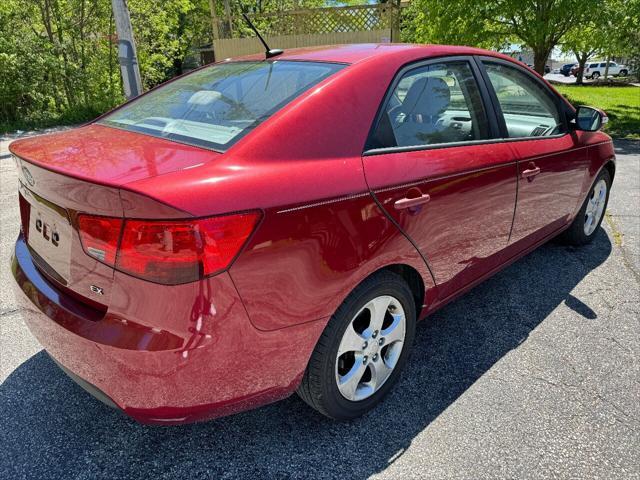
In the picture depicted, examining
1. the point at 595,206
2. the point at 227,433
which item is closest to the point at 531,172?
the point at 595,206

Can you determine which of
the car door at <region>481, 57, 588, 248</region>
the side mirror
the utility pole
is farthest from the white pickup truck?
the car door at <region>481, 57, 588, 248</region>

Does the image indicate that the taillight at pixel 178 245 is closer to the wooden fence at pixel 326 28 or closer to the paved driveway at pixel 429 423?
the paved driveway at pixel 429 423

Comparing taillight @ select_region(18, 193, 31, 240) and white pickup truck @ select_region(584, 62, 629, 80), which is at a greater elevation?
taillight @ select_region(18, 193, 31, 240)

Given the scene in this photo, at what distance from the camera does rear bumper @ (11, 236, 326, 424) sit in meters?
1.56

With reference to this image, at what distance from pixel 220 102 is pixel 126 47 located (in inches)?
249

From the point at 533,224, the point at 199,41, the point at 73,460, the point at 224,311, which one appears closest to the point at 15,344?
the point at 73,460

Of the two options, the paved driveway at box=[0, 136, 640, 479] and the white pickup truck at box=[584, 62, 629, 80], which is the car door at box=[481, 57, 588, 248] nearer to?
the paved driveway at box=[0, 136, 640, 479]

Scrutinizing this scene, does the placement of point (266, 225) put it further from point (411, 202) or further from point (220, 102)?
point (220, 102)

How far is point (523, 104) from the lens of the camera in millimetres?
3324

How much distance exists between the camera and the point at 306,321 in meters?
1.83

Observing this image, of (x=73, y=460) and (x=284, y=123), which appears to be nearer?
(x=284, y=123)

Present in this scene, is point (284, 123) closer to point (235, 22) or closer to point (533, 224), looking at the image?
point (533, 224)

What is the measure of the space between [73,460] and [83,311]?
72cm

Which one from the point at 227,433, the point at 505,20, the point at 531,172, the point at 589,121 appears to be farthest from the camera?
the point at 505,20
